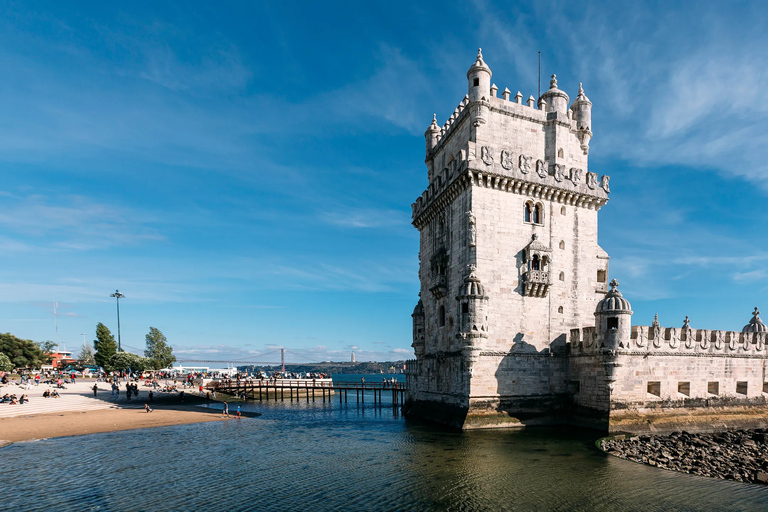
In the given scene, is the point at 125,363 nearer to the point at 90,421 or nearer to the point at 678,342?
the point at 90,421

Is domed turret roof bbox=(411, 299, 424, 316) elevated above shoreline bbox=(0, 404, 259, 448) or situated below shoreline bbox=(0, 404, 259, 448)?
above

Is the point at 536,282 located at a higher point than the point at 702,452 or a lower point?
higher

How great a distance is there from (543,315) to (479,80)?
18122mm

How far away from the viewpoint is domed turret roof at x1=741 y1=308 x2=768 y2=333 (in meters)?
38.5

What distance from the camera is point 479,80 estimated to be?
3334 centimetres

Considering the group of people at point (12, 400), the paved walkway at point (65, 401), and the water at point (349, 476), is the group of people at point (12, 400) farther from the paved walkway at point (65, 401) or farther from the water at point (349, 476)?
the water at point (349, 476)

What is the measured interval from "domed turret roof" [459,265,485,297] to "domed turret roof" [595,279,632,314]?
8.01 metres

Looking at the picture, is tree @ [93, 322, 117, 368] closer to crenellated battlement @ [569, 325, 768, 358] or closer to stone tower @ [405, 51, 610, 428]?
stone tower @ [405, 51, 610, 428]

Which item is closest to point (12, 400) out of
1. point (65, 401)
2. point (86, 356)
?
point (65, 401)

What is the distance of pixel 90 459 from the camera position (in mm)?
24078

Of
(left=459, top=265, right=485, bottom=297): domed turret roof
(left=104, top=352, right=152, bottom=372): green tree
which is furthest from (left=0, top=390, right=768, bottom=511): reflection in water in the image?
(left=104, top=352, right=152, bottom=372): green tree

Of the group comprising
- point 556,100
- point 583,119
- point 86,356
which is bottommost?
point 86,356

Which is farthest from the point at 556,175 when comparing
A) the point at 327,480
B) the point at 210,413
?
the point at 210,413

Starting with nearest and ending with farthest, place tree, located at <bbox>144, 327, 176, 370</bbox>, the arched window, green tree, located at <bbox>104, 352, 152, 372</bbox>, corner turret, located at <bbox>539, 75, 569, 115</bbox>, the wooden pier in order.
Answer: the arched window → corner turret, located at <bbox>539, 75, 569, 115</bbox> → the wooden pier → green tree, located at <bbox>104, 352, 152, 372</bbox> → tree, located at <bbox>144, 327, 176, 370</bbox>
